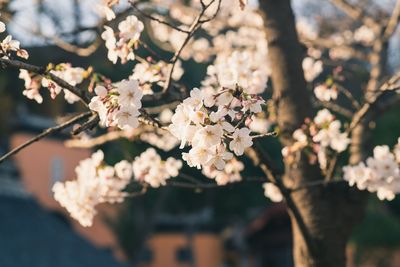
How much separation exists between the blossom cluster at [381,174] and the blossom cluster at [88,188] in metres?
2.01

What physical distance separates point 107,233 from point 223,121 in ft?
72.7

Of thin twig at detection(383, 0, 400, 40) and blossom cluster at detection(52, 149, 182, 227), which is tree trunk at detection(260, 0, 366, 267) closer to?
blossom cluster at detection(52, 149, 182, 227)

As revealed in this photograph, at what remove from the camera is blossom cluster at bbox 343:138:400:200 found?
4.89 metres

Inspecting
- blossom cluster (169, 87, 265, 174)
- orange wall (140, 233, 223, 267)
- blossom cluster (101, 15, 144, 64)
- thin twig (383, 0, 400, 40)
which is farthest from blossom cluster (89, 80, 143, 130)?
orange wall (140, 233, 223, 267)

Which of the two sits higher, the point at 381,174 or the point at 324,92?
the point at 324,92

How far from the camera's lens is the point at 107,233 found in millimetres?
24578

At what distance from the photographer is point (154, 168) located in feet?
18.8

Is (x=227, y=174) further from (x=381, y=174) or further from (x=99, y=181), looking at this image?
(x=381, y=174)

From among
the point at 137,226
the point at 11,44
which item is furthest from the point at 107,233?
the point at 11,44

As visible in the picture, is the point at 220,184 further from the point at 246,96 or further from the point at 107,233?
the point at 107,233

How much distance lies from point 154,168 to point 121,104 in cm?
255

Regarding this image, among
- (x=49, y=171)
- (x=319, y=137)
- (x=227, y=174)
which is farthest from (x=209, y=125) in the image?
(x=49, y=171)

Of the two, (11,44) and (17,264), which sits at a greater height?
(17,264)

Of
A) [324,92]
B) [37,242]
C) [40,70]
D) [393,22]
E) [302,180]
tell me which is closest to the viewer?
[40,70]
